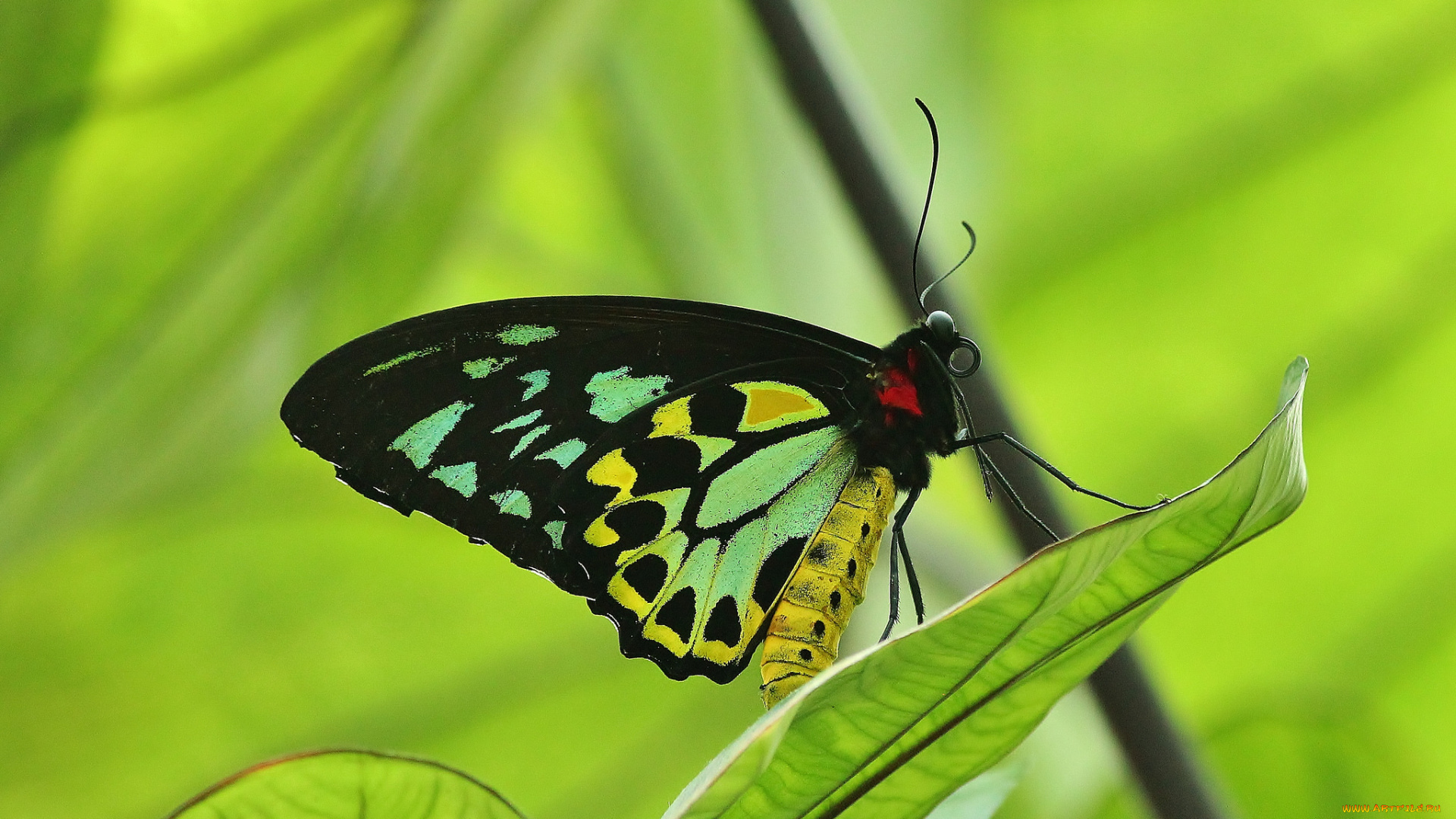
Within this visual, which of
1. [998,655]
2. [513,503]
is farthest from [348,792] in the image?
Result: [513,503]

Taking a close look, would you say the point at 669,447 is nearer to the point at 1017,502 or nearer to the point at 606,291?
the point at 1017,502

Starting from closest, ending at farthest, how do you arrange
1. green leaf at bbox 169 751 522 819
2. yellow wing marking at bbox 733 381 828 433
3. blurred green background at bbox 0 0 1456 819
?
green leaf at bbox 169 751 522 819, yellow wing marking at bbox 733 381 828 433, blurred green background at bbox 0 0 1456 819

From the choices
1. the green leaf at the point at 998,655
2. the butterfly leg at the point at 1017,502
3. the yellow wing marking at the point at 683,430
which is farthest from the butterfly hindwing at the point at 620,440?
the green leaf at the point at 998,655

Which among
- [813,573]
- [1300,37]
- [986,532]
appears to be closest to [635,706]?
[986,532]

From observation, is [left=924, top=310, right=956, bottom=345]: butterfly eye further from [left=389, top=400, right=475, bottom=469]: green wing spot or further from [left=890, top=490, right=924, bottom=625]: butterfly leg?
[left=389, top=400, right=475, bottom=469]: green wing spot

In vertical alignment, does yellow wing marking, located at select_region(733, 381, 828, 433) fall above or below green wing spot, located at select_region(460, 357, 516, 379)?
below

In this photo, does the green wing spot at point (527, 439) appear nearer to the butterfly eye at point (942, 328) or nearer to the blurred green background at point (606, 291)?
the butterfly eye at point (942, 328)

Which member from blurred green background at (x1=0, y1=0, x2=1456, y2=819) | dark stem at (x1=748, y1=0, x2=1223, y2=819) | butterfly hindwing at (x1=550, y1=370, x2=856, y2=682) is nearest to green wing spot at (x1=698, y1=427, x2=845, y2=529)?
butterfly hindwing at (x1=550, y1=370, x2=856, y2=682)
